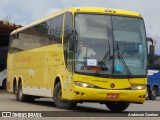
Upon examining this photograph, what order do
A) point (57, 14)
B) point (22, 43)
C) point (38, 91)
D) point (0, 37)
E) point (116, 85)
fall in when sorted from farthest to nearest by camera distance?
point (0, 37)
point (22, 43)
point (38, 91)
point (57, 14)
point (116, 85)

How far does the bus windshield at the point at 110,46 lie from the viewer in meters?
15.9

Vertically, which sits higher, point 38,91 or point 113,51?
point 113,51

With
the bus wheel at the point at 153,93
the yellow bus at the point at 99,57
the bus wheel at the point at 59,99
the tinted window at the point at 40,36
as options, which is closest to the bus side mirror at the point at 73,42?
the yellow bus at the point at 99,57

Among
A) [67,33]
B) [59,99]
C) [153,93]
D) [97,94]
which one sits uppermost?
[67,33]

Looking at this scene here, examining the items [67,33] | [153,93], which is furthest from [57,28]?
[153,93]

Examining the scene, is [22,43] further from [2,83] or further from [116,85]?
[2,83]

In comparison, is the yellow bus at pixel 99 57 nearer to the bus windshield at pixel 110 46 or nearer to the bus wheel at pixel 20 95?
the bus windshield at pixel 110 46

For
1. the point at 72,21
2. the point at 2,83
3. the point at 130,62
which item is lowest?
the point at 2,83

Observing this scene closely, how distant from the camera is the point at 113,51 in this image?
52.9 feet

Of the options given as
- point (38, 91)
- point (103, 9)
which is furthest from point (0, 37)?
point (103, 9)

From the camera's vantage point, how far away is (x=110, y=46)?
16.1 meters

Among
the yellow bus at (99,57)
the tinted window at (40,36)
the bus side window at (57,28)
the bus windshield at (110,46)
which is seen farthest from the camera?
the tinted window at (40,36)

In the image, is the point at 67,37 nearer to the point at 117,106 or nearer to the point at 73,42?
the point at 73,42

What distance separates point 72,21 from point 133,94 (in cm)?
295
